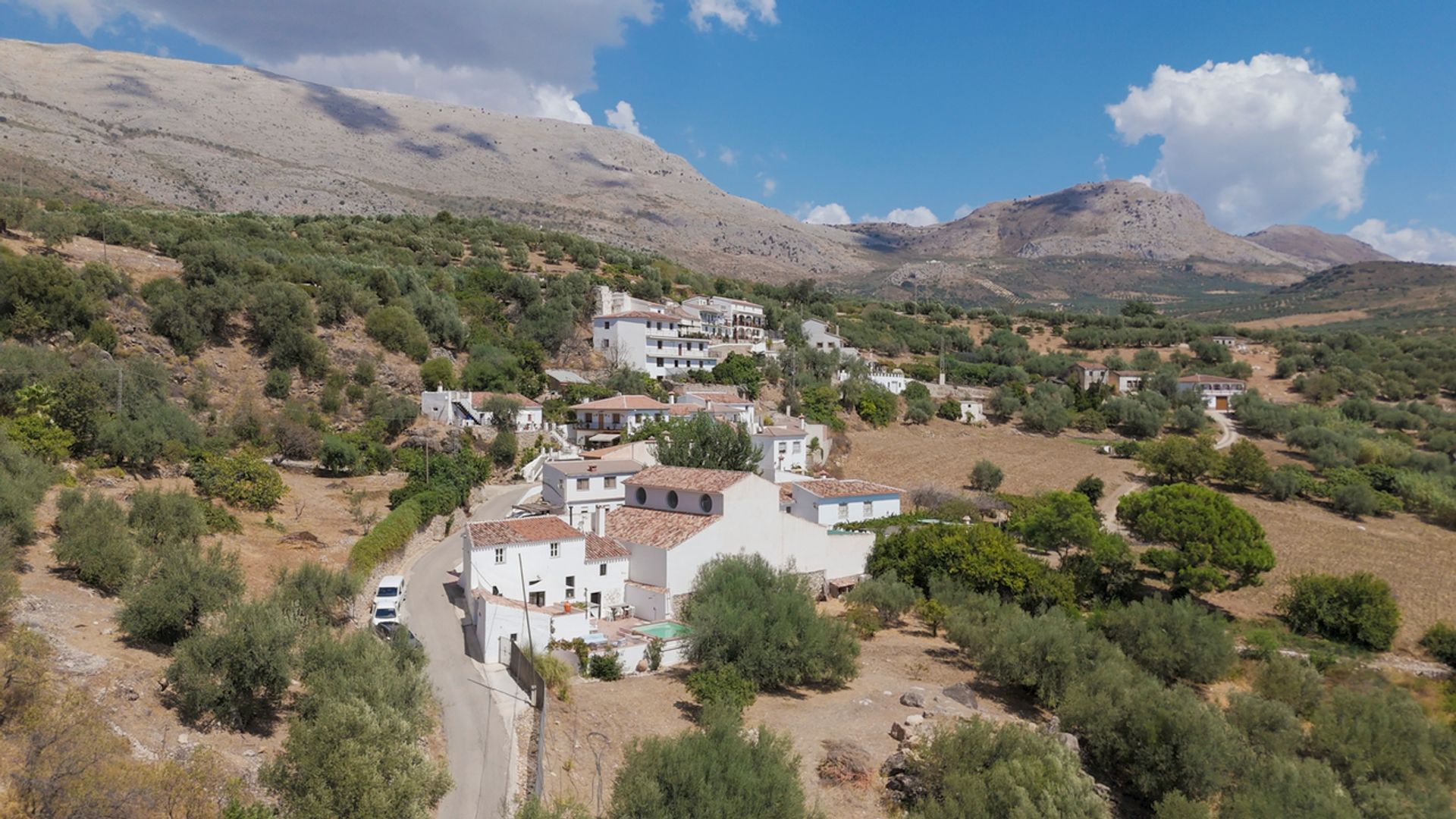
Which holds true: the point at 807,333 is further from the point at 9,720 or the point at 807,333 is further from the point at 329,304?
the point at 9,720

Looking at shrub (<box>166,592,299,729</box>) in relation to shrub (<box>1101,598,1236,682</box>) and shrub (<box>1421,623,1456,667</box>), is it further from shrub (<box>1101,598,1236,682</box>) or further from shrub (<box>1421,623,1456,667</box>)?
shrub (<box>1421,623,1456,667</box>)

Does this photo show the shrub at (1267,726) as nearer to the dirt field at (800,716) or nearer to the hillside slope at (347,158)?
the dirt field at (800,716)

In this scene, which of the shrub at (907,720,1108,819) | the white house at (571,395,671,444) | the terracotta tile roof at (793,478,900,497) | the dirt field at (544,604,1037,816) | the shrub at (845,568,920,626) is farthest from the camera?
the white house at (571,395,671,444)

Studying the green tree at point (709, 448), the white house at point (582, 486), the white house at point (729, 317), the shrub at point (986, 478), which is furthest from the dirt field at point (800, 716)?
the white house at point (729, 317)

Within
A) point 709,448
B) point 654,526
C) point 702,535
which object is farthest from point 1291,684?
point 709,448

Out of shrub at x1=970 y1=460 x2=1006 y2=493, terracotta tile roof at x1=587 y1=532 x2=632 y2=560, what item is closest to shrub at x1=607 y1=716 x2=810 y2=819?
terracotta tile roof at x1=587 y1=532 x2=632 y2=560
